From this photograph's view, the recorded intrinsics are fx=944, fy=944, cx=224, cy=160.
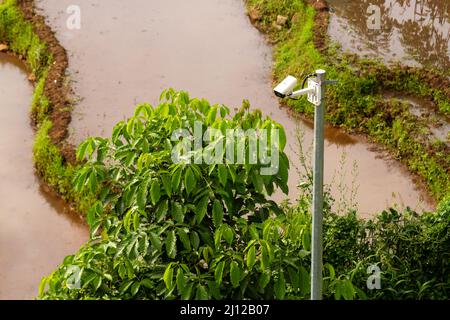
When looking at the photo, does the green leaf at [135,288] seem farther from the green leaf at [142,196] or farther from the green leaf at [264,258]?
the green leaf at [264,258]

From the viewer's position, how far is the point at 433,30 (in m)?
12.1

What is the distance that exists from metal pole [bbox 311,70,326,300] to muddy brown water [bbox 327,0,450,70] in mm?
5997

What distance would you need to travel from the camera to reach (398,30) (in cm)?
1206

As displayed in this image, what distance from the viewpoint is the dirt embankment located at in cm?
1001

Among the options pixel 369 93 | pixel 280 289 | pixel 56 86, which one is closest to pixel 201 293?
pixel 280 289

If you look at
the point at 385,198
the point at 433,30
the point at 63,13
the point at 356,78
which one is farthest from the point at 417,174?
the point at 63,13

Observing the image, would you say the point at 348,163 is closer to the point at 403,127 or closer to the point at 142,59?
the point at 403,127

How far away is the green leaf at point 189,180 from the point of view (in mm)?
5941

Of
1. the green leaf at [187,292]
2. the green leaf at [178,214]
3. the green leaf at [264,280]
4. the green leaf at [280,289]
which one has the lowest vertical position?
the green leaf at [187,292]

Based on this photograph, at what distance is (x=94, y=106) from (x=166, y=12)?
8.78 feet

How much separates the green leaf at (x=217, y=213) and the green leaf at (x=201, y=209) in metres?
0.06

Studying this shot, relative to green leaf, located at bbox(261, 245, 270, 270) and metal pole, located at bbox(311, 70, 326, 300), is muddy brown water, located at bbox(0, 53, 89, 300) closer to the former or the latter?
green leaf, located at bbox(261, 245, 270, 270)

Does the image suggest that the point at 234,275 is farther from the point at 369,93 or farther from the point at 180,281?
the point at 369,93

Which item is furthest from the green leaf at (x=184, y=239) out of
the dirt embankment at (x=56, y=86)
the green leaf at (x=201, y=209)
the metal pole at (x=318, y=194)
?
the dirt embankment at (x=56, y=86)
